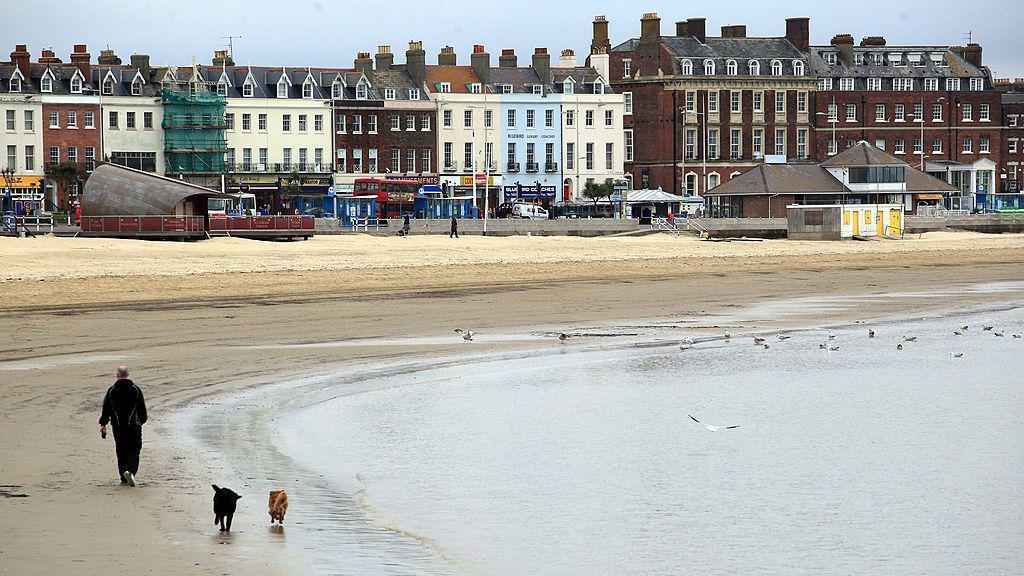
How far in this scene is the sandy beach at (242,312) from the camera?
1179cm

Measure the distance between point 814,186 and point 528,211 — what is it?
16253 millimetres

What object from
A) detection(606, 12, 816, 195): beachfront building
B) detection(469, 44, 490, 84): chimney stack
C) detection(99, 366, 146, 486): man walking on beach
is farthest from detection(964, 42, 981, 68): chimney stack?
detection(99, 366, 146, 486): man walking on beach

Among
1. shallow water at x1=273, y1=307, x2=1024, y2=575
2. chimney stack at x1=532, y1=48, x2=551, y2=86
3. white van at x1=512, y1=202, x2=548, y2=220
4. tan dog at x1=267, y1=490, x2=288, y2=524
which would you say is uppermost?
chimney stack at x1=532, y1=48, x2=551, y2=86

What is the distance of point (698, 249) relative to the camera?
190 feet

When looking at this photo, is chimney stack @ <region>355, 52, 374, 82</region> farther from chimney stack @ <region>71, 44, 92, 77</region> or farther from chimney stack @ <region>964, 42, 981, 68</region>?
chimney stack @ <region>964, 42, 981, 68</region>

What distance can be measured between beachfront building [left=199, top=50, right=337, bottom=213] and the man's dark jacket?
70.8 m

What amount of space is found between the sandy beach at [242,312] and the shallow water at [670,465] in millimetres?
1390

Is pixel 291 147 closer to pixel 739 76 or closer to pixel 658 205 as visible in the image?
pixel 658 205

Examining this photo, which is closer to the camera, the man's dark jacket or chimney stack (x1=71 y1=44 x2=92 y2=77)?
the man's dark jacket

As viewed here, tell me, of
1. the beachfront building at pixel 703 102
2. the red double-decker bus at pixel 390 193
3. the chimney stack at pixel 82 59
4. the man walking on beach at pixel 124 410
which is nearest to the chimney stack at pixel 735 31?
the beachfront building at pixel 703 102

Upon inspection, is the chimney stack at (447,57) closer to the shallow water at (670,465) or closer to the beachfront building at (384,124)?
the beachfront building at (384,124)

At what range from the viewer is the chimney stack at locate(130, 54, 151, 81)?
8456cm

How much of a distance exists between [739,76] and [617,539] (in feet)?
292

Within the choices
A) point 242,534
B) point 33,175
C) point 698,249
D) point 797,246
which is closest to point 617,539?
point 242,534
